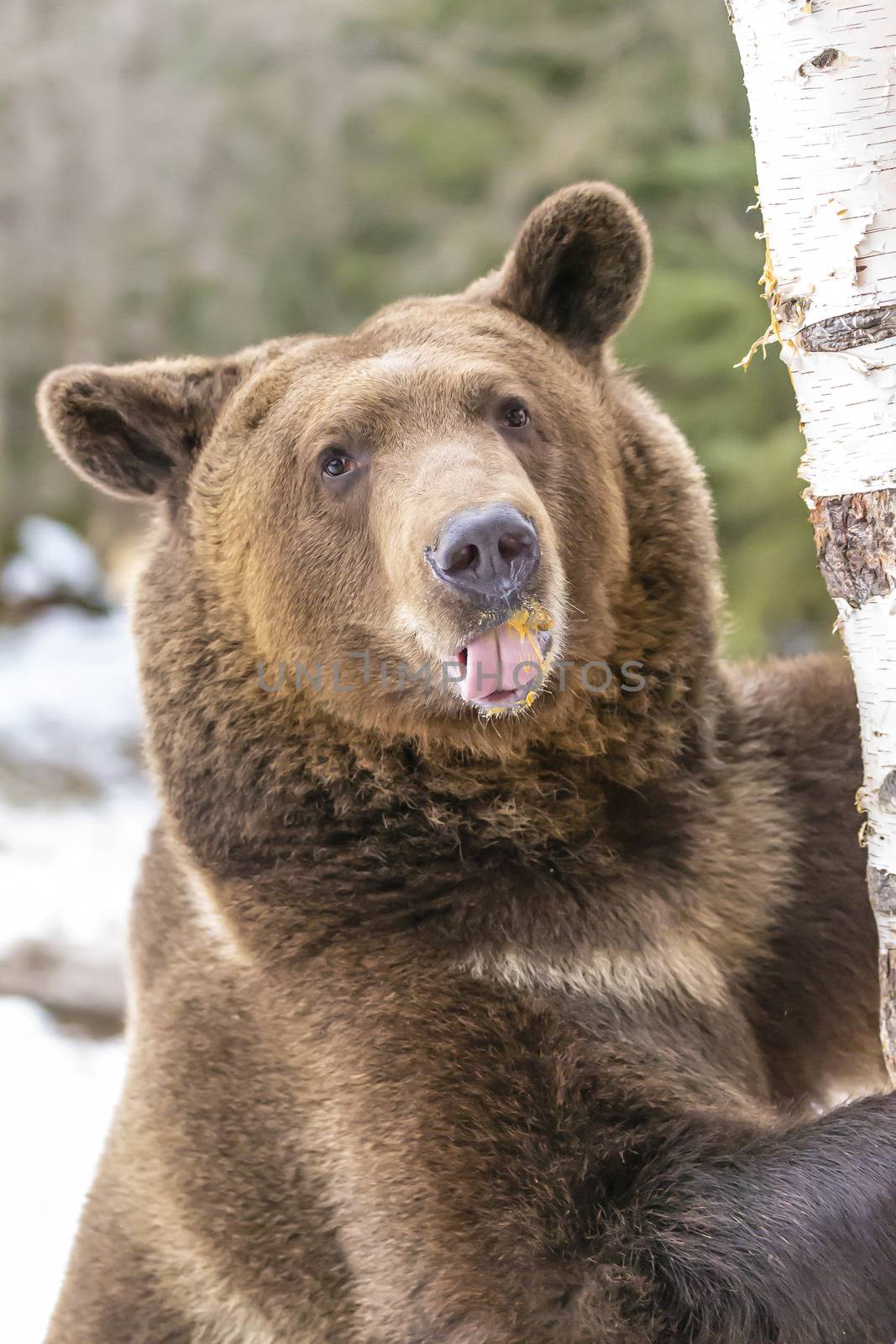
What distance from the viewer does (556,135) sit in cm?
865

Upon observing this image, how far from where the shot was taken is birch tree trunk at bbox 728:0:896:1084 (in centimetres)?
238

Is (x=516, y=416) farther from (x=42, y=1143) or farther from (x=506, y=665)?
(x=42, y=1143)

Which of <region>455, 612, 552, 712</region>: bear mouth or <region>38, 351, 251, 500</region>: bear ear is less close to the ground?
<region>38, 351, 251, 500</region>: bear ear

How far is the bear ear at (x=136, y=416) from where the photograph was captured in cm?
325

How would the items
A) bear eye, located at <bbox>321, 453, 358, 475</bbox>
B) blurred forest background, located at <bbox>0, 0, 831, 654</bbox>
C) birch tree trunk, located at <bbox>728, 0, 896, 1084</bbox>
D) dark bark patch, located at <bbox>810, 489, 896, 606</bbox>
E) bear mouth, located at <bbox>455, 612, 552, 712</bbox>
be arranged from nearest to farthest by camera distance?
birch tree trunk, located at <bbox>728, 0, 896, 1084</bbox>
dark bark patch, located at <bbox>810, 489, 896, 606</bbox>
bear mouth, located at <bbox>455, 612, 552, 712</bbox>
bear eye, located at <bbox>321, 453, 358, 475</bbox>
blurred forest background, located at <bbox>0, 0, 831, 654</bbox>

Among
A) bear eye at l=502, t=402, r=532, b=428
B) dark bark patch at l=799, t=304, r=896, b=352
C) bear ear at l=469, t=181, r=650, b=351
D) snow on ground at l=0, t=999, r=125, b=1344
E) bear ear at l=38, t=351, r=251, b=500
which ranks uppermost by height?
bear ear at l=469, t=181, r=650, b=351

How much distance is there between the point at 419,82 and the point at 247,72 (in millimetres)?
2172

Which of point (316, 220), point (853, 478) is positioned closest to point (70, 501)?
point (316, 220)

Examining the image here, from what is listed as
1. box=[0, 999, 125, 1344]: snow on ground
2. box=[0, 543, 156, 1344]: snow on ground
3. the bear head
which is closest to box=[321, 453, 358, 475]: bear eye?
the bear head

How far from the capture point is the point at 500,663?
278 centimetres

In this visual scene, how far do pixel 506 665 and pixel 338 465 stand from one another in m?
0.67

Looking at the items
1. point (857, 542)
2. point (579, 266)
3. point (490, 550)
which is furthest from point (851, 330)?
point (579, 266)

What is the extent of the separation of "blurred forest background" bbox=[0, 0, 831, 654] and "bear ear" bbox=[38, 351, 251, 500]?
4.41 metres

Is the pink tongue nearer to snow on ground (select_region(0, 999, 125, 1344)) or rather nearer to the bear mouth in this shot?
the bear mouth
